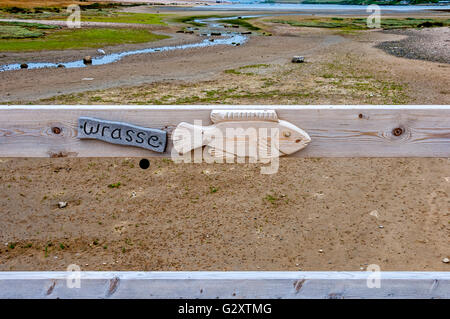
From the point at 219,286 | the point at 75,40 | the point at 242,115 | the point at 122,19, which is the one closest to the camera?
the point at 242,115

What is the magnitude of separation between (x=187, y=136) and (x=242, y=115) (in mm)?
268

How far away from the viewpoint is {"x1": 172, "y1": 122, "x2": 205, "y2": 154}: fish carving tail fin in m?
1.75

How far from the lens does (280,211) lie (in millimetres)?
5664

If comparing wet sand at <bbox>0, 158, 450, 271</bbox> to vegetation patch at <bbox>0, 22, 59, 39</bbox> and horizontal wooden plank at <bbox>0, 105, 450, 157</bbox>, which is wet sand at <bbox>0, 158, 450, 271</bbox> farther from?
vegetation patch at <bbox>0, 22, 59, 39</bbox>

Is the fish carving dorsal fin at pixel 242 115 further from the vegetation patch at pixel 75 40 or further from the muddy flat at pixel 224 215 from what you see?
the vegetation patch at pixel 75 40

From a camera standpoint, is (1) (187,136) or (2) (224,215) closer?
(1) (187,136)

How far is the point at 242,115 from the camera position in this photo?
1726 mm

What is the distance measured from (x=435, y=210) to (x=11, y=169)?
23.9 ft

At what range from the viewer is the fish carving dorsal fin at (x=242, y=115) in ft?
5.64

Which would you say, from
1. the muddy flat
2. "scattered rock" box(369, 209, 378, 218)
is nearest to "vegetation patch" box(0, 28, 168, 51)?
the muddy flat

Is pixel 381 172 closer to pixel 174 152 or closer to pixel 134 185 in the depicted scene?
pixel 134 185

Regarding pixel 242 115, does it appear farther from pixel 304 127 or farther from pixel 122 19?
pixel 122 19

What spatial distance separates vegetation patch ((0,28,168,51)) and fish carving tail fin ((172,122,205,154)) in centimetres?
2551

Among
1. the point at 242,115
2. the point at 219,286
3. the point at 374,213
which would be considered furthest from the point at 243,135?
the point at 374,213
